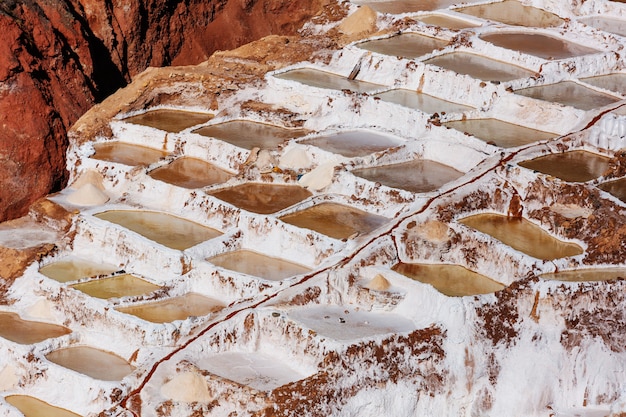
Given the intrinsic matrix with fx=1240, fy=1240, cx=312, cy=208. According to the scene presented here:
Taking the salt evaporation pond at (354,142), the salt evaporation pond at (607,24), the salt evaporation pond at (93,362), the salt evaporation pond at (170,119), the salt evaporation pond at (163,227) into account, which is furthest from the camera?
the salt evaporation pond at (607,24)

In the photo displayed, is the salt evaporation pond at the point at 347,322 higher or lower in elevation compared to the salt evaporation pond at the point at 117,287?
lower

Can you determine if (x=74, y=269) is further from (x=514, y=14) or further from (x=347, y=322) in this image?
(x=514, y=14)

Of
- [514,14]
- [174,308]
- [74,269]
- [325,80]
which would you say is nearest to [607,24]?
[514,14]

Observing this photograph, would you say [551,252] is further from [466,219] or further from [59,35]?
[59,35]

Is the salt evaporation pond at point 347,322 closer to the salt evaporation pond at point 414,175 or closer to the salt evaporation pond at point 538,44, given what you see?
the salt evaporation pond at point 414,175

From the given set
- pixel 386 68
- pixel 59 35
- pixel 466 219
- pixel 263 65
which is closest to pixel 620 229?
pixel 466 219

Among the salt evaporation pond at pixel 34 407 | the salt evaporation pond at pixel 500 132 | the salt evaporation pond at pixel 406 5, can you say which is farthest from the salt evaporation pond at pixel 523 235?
the salt evaporation pond at pixel 406 5
